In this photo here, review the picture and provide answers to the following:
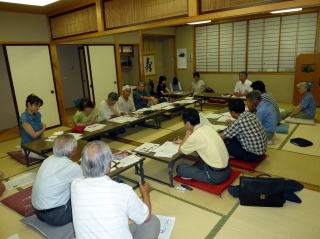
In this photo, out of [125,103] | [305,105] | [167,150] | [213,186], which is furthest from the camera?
[125,103]

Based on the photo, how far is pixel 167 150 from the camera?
A: 301 cm

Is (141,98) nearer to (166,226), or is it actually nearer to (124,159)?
(124,159)

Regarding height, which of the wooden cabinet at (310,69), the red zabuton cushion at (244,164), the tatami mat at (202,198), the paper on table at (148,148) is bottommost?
the tatami mat at (202,198)

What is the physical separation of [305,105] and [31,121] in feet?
16.7

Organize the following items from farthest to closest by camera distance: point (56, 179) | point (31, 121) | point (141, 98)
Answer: point (141, 98)
point (31, 121)
point (56, 179)

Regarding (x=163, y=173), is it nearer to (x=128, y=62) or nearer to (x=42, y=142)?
(x=42, y=142)

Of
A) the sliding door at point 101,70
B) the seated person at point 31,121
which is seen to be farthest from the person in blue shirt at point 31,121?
the sliding door at point 101,70

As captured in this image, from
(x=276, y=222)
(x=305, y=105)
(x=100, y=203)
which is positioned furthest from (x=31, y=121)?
(x=305, y=105)

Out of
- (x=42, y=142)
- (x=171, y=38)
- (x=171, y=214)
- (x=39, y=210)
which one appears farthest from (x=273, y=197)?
(x=171, y=38)

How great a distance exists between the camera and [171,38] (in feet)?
30.8

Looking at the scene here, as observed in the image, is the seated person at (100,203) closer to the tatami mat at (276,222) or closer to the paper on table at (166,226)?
the paper on table at (166,226)

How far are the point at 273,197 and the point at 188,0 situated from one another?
7.71ft

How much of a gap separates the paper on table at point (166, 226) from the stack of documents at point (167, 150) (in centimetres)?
72

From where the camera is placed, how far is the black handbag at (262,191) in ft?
7.85
